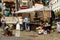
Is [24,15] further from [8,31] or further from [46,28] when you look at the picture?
[8,31]

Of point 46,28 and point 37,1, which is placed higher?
point 37,1

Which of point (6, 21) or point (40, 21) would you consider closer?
point (40, 21)

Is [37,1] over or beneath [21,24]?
over

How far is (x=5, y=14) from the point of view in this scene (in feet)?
108

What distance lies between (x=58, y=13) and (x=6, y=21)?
23.1 ft

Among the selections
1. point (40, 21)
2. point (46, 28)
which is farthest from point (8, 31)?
Result: point (40, 21)

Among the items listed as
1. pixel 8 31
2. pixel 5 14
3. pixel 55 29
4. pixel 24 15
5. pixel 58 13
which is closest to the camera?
pixel 8 31

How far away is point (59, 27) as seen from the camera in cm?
2348

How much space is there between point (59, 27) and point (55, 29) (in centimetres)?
138

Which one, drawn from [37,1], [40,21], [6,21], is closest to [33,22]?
[40,21]

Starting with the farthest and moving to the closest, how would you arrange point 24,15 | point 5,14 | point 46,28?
point 5,14
point 24,15
point 46,28

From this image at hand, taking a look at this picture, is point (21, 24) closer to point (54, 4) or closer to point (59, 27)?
point (59, 27)

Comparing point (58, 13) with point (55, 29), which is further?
point (58, 13)

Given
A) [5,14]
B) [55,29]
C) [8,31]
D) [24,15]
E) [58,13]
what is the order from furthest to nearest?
[5,14] → [24,15] → [58,13] → [55,29] → [8,31]
